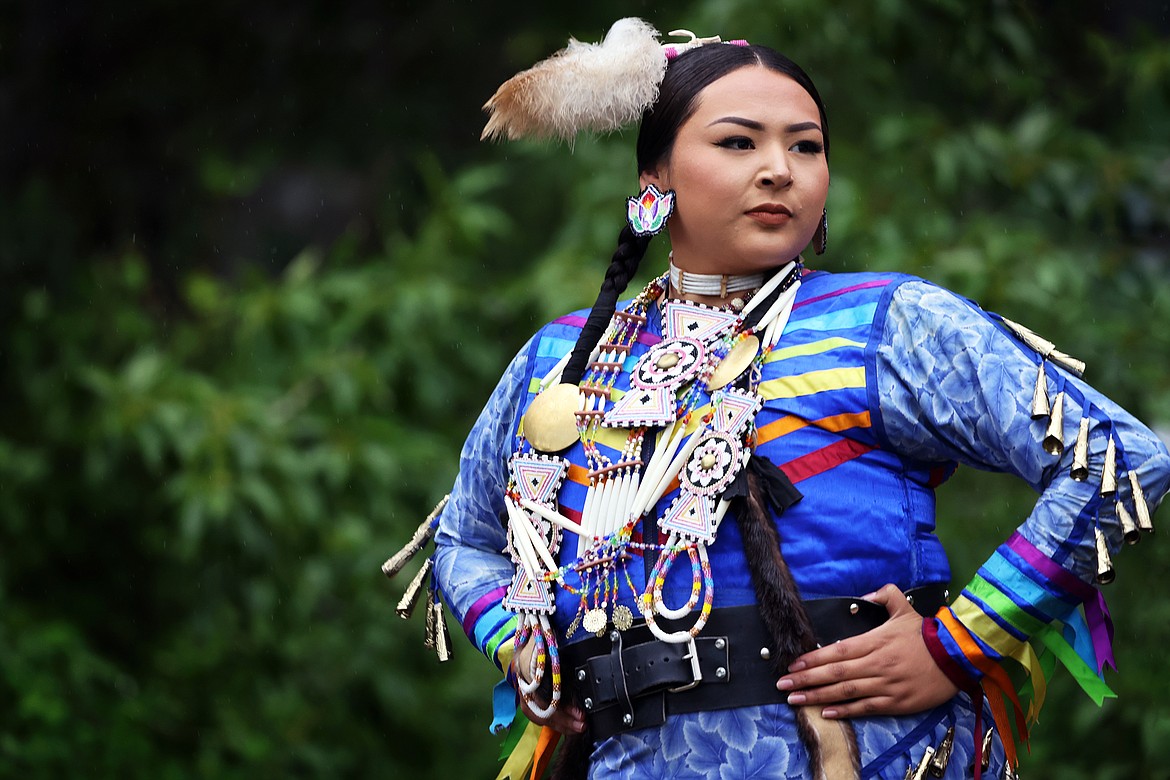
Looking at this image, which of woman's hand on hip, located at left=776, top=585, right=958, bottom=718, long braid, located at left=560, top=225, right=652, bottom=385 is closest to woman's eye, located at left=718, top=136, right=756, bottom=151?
long braid, located at left=560, top=225, right=652, bottom=385

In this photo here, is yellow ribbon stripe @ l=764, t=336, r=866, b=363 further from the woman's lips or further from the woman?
the woman's lips

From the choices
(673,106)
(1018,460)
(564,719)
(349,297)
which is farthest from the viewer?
(349,297)

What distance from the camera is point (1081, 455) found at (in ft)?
7.22

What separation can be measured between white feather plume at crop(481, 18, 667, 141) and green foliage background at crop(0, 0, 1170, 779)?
1943mm

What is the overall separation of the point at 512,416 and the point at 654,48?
650 mm

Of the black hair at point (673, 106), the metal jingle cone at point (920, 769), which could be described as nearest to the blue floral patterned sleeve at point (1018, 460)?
the metal jingle cone at point (920, 769)

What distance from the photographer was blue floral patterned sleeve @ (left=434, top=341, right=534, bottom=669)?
2764mm

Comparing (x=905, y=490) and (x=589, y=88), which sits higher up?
(x=589, y=88)

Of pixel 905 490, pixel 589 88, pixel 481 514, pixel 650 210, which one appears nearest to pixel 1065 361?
pixel 905 490

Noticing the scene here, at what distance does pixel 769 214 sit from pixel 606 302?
324mm

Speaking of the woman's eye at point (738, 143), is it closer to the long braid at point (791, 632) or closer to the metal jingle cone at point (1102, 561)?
the long braid at point (791, 632)

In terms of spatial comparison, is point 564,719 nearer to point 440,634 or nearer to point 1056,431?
point 440,634

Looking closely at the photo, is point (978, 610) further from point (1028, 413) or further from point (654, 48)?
point (654, 48)

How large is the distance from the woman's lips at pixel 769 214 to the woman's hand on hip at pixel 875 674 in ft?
1.95
